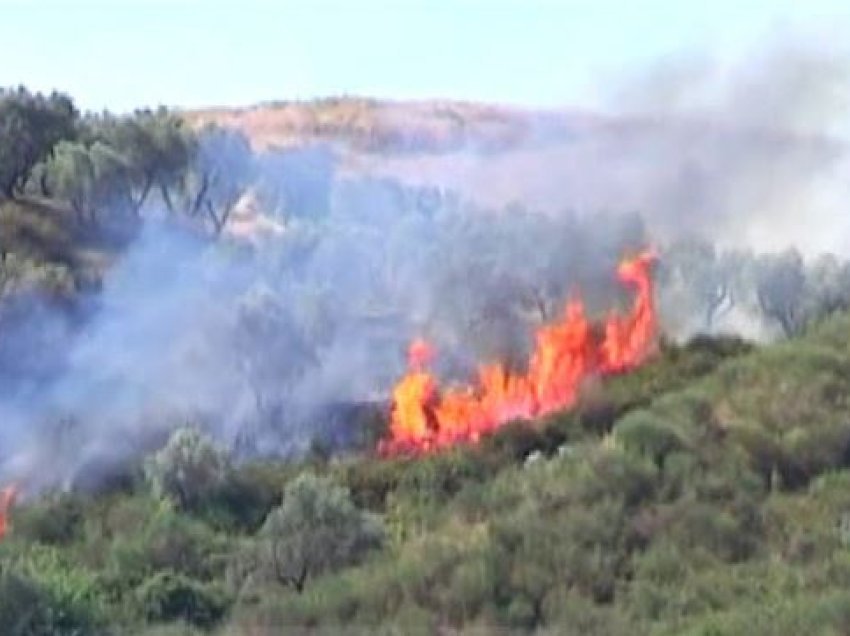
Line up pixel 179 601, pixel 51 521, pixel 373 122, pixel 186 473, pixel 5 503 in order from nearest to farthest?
pixel 179 601
pixel 51 521
pixel 186 473
pixel 5 503
pixel 373 122

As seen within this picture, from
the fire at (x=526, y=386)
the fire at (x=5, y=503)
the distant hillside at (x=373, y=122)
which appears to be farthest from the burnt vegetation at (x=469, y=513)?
the distant hillside at (x=373, y=122)

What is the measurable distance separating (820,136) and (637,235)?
515 centimetres

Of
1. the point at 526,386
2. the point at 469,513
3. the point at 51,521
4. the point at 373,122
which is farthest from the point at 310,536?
the point at 373,122

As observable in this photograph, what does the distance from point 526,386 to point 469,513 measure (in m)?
10.2

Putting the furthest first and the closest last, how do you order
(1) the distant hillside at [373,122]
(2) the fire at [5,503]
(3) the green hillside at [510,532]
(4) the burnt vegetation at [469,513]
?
(1) the distant hillside at [373,122] → (2) the fire at [5,503] → (4) the burnt vegetation at [469,513] → (3) the green hillside at [510,532]

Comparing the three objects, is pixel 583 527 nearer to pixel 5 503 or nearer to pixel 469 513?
pixel 469 513

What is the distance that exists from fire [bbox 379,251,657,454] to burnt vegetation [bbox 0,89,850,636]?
0.82 m

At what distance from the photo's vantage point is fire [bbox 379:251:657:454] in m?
42.2

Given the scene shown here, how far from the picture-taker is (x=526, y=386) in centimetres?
4384

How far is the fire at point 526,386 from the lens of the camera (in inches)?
1663

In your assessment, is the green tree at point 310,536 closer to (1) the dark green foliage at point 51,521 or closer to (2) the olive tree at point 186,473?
(2) the olive tree at point 186,473

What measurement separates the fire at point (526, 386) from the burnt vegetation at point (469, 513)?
0.82 m

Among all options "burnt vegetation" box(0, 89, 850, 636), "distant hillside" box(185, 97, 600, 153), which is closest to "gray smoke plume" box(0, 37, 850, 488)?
"burnt vegetation" box(0, 89, 850, 636)

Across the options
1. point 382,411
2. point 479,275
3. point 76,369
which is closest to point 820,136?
point 479,275
